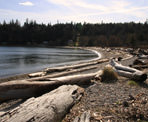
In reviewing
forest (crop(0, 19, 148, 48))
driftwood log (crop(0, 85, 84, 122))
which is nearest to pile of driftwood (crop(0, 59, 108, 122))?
driftwood log (crop(0, 85, 84, 122))

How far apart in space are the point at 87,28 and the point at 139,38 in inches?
2089

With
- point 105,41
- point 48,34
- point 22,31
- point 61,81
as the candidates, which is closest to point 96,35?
point 105,41

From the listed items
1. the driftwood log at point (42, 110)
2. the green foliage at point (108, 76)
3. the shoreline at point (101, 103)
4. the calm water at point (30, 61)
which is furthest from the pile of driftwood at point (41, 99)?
the calm water at point (30, 61)

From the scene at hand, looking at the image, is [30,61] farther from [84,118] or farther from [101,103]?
[84,118]

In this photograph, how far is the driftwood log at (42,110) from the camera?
3975 mm

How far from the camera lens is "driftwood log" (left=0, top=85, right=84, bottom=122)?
3.97 metres

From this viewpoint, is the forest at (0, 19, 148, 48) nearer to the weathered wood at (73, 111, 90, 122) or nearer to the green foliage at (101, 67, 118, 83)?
the green foliage at (101, 67, 118, 83)

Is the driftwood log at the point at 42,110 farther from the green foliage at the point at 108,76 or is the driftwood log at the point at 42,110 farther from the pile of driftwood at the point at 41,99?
the green foliage at the point at 108,76

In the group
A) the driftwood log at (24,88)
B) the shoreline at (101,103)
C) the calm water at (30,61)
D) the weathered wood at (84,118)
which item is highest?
the driftwood log at (24,88)

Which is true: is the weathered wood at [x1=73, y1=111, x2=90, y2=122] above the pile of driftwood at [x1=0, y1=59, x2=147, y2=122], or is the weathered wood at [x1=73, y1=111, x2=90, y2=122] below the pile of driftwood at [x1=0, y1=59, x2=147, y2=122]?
below

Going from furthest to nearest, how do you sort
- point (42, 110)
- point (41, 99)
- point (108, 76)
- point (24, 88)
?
point (108, 76) < point (24, 88) < point (41, 99) < point (42, 110)

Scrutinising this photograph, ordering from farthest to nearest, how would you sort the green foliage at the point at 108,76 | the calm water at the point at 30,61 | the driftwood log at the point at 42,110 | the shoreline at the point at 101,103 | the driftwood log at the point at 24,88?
the calm water at the point at 30,61
the green foliage at the point at 108,76
the driftwood log at the point at 24,88
the shoreline at the point at 101,103
the driftwood log at the point at 42,110

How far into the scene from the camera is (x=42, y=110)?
442 centimetres

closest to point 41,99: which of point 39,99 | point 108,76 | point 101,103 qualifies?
point 39,99
